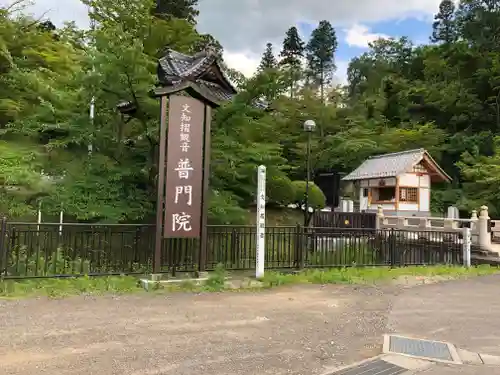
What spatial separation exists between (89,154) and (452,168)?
30372 millimetres

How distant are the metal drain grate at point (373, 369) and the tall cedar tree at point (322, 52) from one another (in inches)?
2181

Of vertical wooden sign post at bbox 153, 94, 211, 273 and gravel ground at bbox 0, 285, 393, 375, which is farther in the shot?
vertical wooden sign post at bbox 153, 94, 211, 273

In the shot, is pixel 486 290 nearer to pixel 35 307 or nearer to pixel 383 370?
pixel 383 370

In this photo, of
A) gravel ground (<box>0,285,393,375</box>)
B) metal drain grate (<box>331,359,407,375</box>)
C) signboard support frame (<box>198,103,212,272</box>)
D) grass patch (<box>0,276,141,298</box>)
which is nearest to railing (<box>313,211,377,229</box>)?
signboard support frame (<box>198,103,212,272</box>)

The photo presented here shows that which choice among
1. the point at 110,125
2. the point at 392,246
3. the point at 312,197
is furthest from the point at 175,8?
the point at 392,246

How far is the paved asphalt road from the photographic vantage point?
422 cm

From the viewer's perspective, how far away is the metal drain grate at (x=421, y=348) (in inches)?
186

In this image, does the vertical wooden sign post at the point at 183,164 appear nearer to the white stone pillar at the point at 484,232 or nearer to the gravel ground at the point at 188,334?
the gravel ground at the point at 188,334

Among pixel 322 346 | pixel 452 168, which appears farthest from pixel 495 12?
pixel 322 346

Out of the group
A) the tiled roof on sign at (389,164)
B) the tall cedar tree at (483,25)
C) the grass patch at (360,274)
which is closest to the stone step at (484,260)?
the grass patch at (360,274)

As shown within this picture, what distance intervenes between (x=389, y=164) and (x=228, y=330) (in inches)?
938

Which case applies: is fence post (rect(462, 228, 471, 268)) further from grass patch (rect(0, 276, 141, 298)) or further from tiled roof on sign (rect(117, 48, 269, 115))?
grass patch (rect(0, 276, 141, 298))

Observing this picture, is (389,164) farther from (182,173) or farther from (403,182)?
(182,173)

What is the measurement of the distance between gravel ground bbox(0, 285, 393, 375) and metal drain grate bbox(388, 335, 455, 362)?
0.77ft
